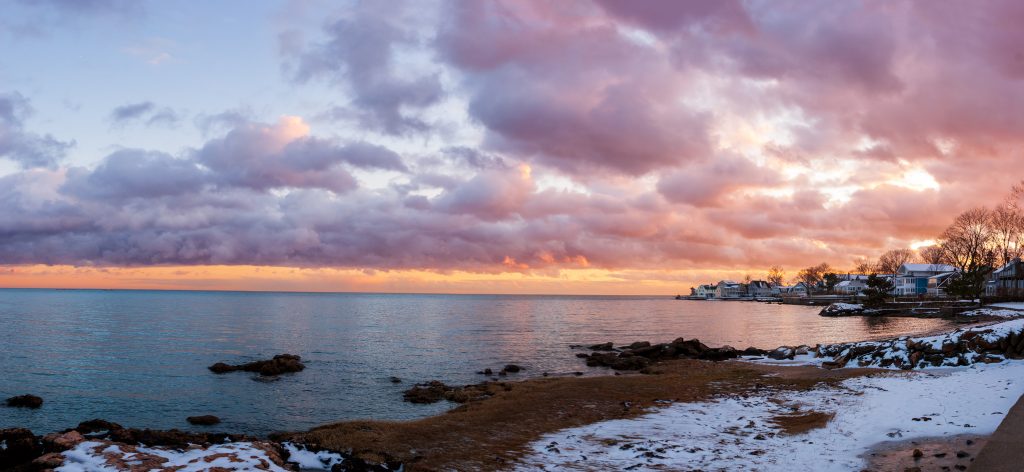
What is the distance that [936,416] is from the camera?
1692 cm

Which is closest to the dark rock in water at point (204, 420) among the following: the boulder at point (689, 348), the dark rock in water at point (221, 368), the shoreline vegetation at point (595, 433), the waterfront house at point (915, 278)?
the shoreline vegetation at point (595, 433)

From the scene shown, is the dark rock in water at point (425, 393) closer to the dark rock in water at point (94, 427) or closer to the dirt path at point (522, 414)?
the dirt path at point (522, 414)

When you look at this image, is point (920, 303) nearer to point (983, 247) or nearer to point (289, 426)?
point (983, 247)

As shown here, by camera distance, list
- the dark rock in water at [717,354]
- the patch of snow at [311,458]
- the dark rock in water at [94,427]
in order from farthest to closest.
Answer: the dark rock in water at [717,354]
the dark rock in water at [94,427]
the patch of snow at [311,458]

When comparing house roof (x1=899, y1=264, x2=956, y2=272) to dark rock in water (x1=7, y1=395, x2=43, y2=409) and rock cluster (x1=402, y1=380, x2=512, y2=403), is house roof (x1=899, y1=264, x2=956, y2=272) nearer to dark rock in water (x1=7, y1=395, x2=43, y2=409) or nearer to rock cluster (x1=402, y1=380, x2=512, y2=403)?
rock cluster (x1=402, y1=380, x2=512, y2=403)

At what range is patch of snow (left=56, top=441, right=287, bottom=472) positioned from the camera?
11.9m

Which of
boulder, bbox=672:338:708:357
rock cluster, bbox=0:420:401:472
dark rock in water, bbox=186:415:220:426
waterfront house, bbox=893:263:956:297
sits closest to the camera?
rock cluster, bbox=0:420:401:472

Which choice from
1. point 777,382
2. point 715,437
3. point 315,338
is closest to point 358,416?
point 715,437

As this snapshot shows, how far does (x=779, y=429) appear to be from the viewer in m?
17.4

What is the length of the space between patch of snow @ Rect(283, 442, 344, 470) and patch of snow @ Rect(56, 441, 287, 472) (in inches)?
48.2

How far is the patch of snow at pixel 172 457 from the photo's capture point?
11.9 metres

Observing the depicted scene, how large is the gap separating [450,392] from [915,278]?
16770 cm

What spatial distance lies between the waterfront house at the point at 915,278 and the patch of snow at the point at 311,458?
174 m

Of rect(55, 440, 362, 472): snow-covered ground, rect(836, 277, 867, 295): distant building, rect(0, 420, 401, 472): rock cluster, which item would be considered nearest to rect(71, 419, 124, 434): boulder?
rect(0, 420, 401, 472): rock cluster
